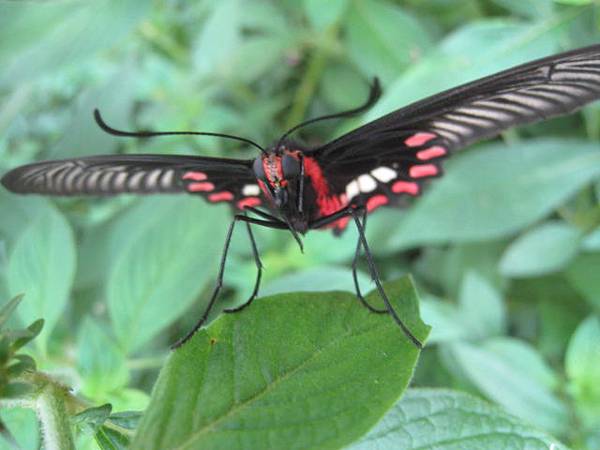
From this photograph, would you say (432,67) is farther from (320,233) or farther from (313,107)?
(313,107)

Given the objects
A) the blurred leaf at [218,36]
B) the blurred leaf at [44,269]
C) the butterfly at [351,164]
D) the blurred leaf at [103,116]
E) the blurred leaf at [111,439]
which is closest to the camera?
the blurred leaf at [111,439]

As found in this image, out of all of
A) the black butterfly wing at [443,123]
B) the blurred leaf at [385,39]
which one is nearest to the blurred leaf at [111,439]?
the black butterfly wing at [443,123]

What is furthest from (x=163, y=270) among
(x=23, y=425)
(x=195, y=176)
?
(x=23, y=425)

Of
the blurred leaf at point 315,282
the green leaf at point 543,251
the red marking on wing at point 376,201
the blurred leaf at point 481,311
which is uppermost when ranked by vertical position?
the red marking on wing at point 376,201

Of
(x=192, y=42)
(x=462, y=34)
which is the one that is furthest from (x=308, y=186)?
(x=192, y=42)

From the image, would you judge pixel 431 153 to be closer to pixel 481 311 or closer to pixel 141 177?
pixel 141 177

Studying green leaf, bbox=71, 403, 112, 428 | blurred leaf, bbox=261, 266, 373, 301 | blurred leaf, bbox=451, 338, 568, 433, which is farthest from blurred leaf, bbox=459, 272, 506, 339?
green leaf, bbox=71, 403, 112, 428

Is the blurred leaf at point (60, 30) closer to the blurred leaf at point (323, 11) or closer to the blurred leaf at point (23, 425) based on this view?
the blurred leaf at point (323, 11)
